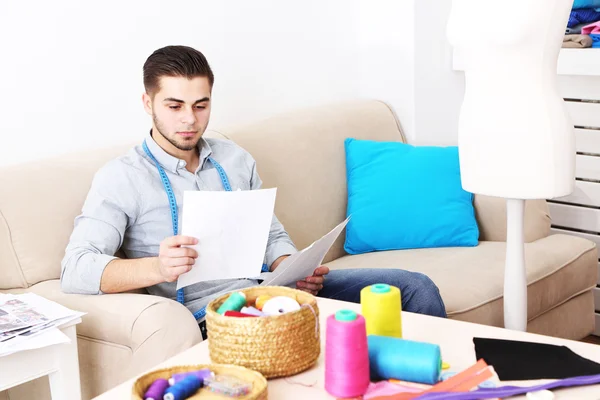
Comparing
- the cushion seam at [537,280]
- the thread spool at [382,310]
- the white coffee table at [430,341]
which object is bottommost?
the cushion seam at [537,280]

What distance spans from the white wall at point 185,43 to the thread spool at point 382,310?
1238 mm

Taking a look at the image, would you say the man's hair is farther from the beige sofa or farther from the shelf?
the shelf

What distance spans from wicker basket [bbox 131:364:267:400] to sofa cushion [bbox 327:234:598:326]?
3.63 feet

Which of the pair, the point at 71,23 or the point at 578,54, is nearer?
the point at 71,23

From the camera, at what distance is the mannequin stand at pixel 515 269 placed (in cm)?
189

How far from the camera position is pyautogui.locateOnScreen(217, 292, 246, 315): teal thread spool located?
4.52 ft

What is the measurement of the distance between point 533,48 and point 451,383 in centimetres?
82

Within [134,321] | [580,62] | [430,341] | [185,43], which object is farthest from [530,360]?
[580,62]

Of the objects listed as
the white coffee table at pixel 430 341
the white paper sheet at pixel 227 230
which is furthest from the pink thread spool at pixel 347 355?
the white paper sheet at pixel 227 230

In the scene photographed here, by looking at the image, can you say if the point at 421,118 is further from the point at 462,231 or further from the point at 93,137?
the point at 93,137

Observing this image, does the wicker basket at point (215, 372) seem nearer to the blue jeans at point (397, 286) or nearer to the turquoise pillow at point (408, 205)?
the blue jeans at point (397, 286)

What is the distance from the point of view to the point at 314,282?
2.01 metres

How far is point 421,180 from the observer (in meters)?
2.72

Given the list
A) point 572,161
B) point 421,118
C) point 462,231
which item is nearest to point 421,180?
point 462,231
